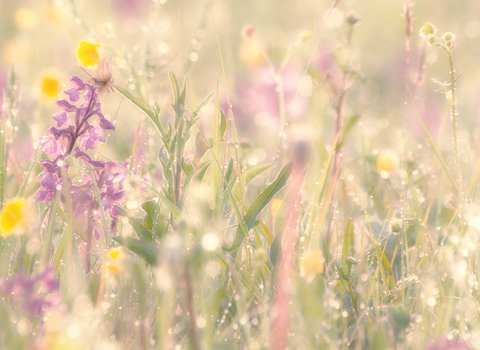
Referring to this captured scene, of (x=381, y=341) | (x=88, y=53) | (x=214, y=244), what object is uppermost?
(x=88, y=53)

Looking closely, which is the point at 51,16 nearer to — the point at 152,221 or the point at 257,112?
the point at 257,112

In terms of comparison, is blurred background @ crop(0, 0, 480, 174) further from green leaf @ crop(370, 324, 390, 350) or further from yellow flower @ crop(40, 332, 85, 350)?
green leaf @ crop(370, 324, 390, 350)

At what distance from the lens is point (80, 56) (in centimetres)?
206

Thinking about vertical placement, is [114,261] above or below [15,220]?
below

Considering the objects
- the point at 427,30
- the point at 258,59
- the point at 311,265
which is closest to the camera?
the point at 311,265

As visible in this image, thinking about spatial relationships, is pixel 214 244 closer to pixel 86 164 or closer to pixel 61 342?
pixel 61 342

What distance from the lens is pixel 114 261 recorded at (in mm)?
1390

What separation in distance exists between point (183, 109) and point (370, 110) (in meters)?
3.17

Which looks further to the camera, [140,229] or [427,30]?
[427,30]

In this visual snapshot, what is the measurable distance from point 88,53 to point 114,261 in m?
0.90

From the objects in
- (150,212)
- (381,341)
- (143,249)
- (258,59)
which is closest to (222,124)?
(150,212)

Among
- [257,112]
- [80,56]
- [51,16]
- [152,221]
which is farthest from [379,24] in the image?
[152,221]

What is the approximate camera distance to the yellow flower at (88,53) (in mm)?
2021

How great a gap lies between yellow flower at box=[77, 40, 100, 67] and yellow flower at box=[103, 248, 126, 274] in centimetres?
73
